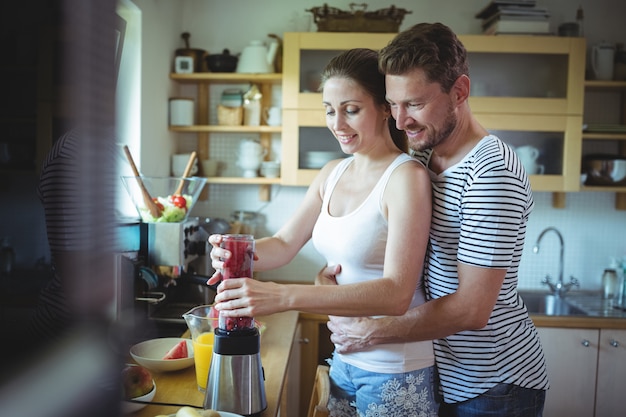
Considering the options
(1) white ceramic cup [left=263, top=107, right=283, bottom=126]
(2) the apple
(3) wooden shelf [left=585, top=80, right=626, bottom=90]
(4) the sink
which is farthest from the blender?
(3) wooden shelf [left=585, top=80, right=626, bottom=90]

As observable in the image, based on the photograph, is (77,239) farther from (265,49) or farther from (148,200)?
(265,49)

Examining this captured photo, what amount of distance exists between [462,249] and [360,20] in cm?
189

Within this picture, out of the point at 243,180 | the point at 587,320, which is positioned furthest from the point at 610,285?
the point at 243,180

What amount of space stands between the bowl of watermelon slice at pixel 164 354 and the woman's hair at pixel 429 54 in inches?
33.3

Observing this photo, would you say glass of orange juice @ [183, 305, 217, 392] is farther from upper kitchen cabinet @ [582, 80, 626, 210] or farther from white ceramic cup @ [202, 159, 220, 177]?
upper kitchen cabinet @ [582, 80, 626, 210]

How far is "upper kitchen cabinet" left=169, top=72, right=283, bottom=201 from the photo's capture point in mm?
2906

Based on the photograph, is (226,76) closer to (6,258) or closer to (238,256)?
(238,256)

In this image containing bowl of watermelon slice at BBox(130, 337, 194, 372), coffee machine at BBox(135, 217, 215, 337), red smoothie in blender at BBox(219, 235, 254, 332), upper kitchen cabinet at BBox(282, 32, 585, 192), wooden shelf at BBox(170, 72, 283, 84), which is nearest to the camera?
red smoothie in blender at BBox(219, 235, 254, 332)

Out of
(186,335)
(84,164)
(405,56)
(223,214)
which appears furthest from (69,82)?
(223,214)

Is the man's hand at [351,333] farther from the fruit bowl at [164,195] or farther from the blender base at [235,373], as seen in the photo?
the fruit bowl at [164,195]

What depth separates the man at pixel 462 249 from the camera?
3.63ft

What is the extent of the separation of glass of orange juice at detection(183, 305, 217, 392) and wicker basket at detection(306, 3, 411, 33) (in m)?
1.83

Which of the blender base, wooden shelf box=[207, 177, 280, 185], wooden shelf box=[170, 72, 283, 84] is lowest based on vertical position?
the blender base

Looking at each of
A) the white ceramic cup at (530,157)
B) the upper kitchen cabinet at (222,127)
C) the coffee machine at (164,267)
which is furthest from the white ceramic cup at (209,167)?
the white ceramic cup at (530,157)
